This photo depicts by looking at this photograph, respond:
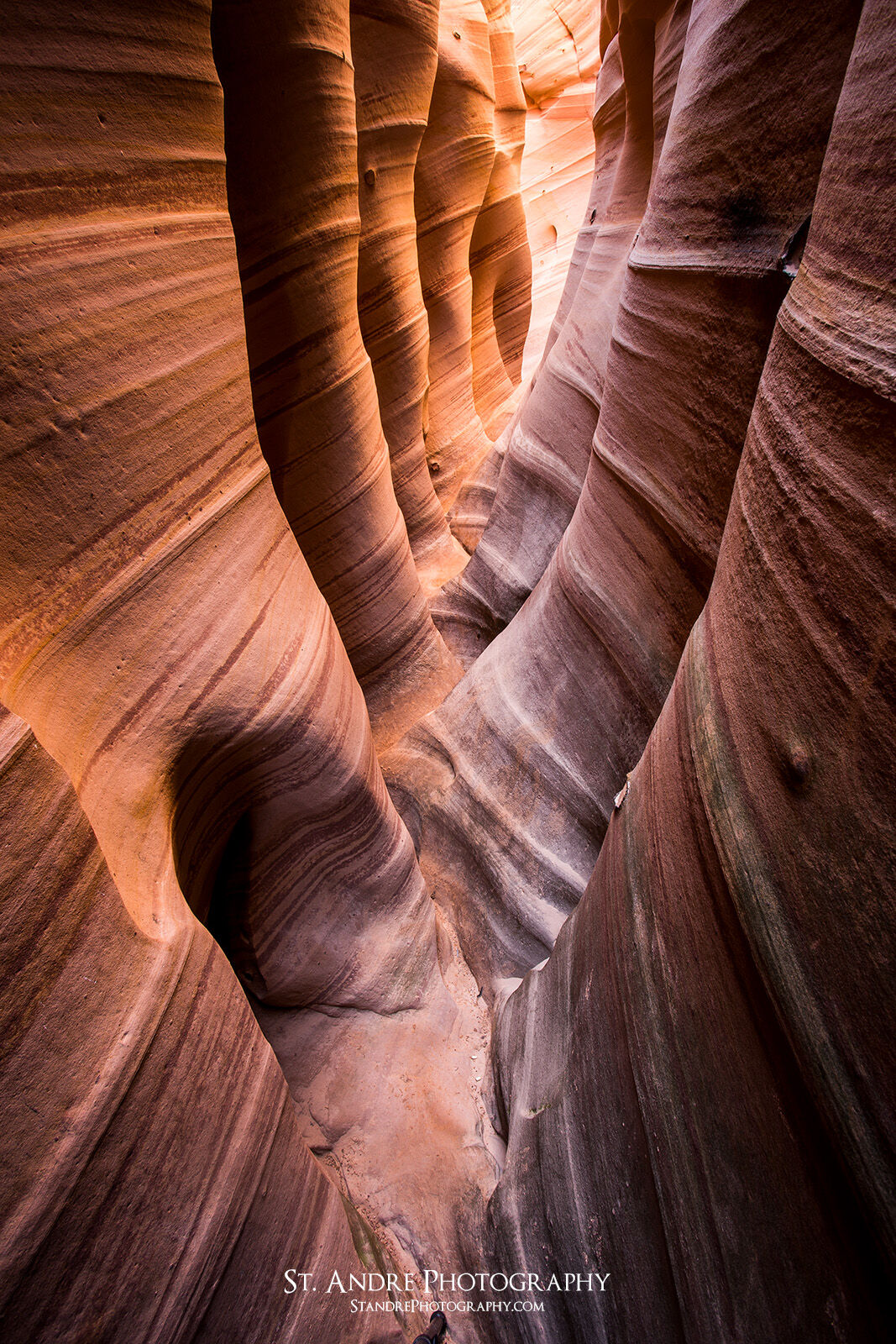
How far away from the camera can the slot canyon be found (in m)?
0.70

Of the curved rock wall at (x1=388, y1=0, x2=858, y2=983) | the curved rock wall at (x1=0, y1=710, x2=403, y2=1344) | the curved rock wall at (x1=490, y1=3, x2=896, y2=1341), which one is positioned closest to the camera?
the curved rock wall at (x1=490, y1=3, x2=896, y2=1341)

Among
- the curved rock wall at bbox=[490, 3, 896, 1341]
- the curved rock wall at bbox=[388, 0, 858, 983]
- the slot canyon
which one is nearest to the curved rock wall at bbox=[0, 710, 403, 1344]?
the slot canyon

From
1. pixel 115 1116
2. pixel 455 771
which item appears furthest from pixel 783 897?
pixel 455 771

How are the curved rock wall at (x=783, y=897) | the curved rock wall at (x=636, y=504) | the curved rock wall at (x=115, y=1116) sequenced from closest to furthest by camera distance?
the curved rock wall at (x=783, y=897) < the curved rock wall at (x=115, y=1116) < the curved rock wall at (x=636, y=504)

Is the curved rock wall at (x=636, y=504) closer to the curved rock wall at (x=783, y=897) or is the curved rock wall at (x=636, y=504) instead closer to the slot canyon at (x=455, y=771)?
the slot canyon at (x=455, y=771)

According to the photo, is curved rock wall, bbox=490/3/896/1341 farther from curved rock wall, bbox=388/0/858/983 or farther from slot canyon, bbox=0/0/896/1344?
curved rock wall, bbox=388/0/858/983

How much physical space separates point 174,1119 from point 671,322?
165 cm

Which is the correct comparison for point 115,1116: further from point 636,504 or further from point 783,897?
point 636,504

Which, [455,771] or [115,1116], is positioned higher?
[115,1116]

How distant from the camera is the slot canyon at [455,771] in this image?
697 millimetres

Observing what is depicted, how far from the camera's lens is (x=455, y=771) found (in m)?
2.24

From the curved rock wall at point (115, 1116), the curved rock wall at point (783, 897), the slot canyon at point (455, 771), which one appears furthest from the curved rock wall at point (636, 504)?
the curved rock wall at point (115, 1116)

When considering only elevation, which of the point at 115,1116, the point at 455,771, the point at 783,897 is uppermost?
the point at 783,897

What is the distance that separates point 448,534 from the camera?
4055mm
